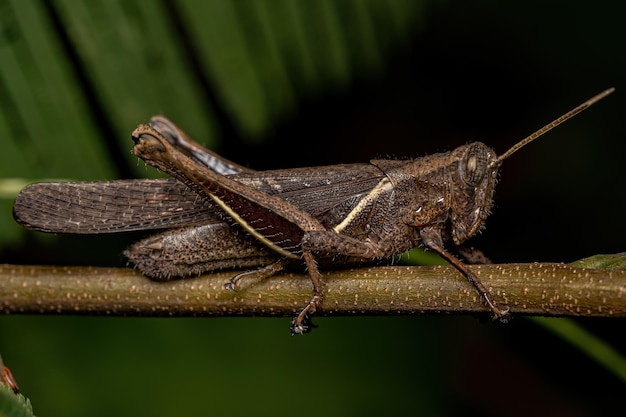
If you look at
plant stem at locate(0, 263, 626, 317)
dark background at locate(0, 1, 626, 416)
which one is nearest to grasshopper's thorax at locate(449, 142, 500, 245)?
plant stem at locate(0, 263, 626, 317)

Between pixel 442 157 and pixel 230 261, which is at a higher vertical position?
pixel 442 157

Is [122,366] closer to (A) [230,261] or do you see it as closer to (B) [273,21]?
(A) [230,261]

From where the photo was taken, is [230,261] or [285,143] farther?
[285,143]

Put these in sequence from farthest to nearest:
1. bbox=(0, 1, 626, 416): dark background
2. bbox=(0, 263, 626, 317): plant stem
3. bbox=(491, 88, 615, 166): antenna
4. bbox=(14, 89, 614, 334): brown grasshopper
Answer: bbox=(0, 1, 626, 416): dark background < bbox=(14, 89, 614, 334): brown grasshopper < bbox=(491, 88, 615, 166): antenna < bbox=(0, 263, 626, 317): plant stem

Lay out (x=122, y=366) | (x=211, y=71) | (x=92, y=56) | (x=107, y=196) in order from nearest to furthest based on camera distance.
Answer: (x=107, y=196) → (x=92, y=56) → (x=211, y=71) → (x=122, y=366)

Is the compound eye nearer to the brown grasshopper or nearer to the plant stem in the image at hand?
the brown grasshopper

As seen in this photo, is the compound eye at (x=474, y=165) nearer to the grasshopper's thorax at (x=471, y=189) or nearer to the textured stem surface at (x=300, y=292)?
the grasshopper's thorax at (x=471, y=189)

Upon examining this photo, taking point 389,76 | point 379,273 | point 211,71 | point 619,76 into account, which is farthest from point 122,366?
point 619,76

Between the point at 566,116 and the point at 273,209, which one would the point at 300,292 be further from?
the point at 566,116
